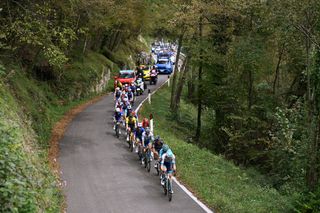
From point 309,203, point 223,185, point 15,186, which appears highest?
point 15,186

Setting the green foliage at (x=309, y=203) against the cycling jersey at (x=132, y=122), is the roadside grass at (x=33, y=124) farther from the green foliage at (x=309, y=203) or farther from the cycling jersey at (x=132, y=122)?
the green foliage at (x=309, y=203)

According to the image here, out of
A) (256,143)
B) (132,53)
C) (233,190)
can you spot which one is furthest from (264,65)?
(132,53)

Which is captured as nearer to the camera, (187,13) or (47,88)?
(187,13)

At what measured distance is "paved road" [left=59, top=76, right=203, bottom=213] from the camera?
13.4 m

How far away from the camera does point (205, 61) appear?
28078 mm

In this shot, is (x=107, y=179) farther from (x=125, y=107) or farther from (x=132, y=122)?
(x=125, y=107)

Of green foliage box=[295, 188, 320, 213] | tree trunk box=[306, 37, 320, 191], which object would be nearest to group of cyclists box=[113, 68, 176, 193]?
green foliage box=[295, 188, 320, 213]

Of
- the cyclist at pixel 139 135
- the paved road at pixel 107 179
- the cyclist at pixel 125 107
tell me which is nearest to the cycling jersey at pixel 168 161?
the paved road at pixel 107 179

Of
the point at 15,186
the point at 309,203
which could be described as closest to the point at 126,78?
the point at 309,203

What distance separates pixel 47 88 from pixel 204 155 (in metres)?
14.9

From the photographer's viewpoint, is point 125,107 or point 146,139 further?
point 125,107

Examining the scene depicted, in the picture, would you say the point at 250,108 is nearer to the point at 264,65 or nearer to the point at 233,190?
the point at 264,65

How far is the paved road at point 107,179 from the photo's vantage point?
43.9 feet

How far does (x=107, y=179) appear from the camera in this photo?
16297 millimetres
